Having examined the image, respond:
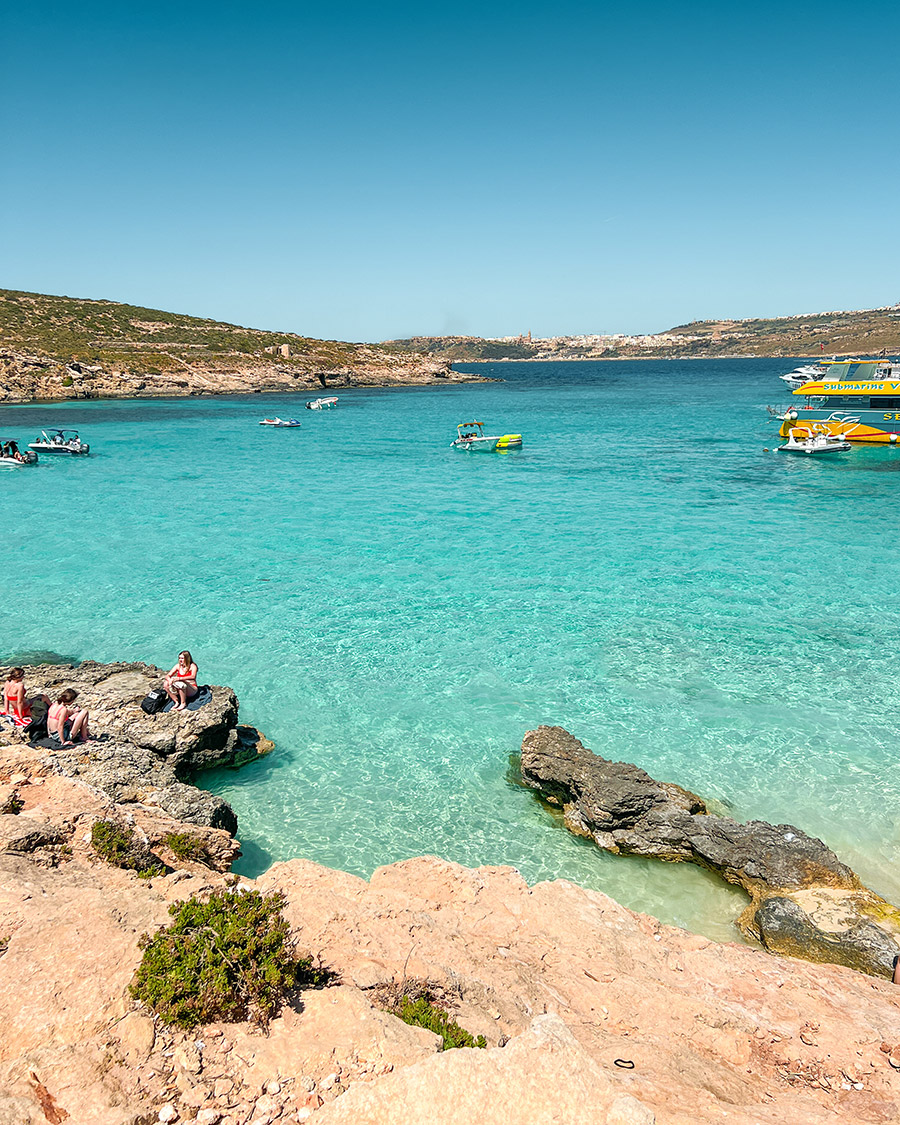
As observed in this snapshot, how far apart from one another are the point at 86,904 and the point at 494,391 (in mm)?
118168

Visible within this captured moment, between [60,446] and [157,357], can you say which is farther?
[157,357]

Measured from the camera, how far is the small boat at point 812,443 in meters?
47.8

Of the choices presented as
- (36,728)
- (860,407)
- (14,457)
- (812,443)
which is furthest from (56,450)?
(860,407)

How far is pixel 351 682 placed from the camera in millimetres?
15930

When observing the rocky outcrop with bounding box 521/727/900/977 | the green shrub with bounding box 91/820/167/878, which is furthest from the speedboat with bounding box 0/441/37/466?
the green shrub with bounding box 91/820/167/878

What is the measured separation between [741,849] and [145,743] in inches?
392

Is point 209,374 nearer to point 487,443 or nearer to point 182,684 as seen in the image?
point 487,443

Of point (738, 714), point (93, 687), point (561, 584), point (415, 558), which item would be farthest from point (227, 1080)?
point (415, 558)

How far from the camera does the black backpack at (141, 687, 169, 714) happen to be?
41.5 ft

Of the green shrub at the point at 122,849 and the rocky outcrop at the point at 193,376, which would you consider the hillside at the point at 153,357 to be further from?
the green shrub at the point at 122,849

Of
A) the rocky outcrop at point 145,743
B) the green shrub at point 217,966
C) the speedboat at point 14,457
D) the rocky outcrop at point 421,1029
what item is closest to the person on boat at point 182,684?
the rocky outcrop at point 145,743

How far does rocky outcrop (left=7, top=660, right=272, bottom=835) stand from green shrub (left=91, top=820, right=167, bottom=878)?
1.63 m

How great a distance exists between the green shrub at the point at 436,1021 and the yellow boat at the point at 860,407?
5272cm

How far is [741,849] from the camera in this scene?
10.1m
